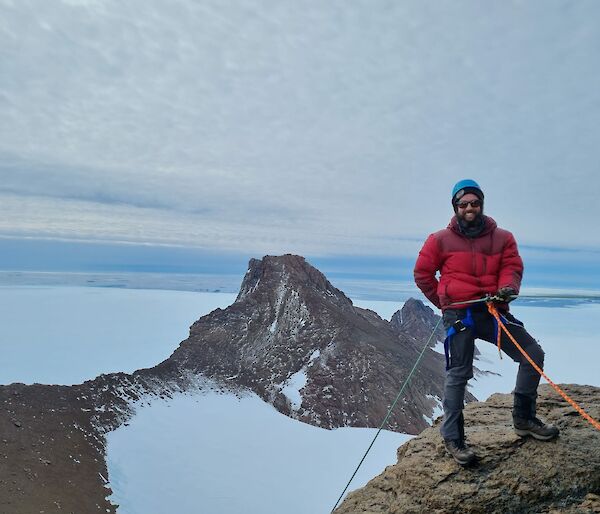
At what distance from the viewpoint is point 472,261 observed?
5.90 metres

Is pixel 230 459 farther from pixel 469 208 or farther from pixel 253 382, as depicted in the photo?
pixel 469 208

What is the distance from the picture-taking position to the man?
5.82 metres

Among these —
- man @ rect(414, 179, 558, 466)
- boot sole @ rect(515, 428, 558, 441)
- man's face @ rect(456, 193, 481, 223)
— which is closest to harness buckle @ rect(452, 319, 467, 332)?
man @ rect(414, 179, 558, 466)

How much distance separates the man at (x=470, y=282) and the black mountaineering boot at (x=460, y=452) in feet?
→ 0.08

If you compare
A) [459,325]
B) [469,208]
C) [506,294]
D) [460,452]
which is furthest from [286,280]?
[506,294]

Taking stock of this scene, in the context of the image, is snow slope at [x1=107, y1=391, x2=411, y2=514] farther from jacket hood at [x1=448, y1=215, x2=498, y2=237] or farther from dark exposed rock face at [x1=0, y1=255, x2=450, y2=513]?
jacket hood at [x1=448, y1=215, x2=498, y2=237]

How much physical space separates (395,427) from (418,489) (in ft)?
197

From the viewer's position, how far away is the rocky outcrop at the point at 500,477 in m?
5.79

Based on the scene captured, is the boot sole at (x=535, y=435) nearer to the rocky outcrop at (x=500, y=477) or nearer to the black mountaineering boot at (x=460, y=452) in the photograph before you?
the rocky outcrop at (x=500, y=477)

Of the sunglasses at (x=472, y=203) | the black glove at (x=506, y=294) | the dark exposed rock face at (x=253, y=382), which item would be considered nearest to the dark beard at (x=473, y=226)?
the sunglasses at (x=472, y=203)

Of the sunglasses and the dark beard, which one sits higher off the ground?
the sunglasses

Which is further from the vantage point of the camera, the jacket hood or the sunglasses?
the jacket hood

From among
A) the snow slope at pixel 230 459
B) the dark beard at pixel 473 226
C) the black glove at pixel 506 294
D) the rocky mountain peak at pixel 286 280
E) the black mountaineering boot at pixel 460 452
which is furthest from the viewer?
the rocky mountain peak at pixel 286 280

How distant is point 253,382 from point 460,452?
217 feet
